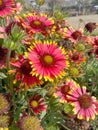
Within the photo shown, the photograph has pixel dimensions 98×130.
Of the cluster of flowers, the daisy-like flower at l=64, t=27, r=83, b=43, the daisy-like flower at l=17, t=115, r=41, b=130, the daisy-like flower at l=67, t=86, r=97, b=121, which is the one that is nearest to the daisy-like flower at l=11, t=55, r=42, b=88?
the cluster of flowers

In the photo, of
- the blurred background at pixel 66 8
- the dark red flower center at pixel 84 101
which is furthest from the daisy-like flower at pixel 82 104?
the blurred background at pixel 66 8

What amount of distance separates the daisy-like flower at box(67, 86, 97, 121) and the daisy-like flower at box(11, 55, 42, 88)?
22 cm

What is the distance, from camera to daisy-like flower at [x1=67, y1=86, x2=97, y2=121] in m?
1.34

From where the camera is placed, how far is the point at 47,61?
1.19m

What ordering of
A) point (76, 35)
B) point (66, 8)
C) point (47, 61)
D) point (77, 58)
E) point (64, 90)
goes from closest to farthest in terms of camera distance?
point (47, 61)
point (64, 90)
point (77, 58)
point (76, 35)
point (66, 8)

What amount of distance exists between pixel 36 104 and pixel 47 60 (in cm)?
21

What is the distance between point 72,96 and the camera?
141 centimetres

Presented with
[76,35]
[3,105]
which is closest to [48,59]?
[3,105]

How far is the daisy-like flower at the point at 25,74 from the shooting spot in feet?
3.88

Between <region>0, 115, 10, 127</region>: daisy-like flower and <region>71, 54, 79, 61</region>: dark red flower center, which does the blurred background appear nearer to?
<region>71, 54, 79, 61</region>: dark red flower center

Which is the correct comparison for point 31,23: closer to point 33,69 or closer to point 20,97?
point 20,97

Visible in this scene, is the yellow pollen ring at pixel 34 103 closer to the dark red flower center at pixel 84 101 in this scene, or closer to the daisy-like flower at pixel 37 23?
the dark red flower center at pixel 84 101

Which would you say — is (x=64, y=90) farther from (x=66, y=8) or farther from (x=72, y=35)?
(x=66, y=8)

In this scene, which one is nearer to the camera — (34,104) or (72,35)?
(34,104)
